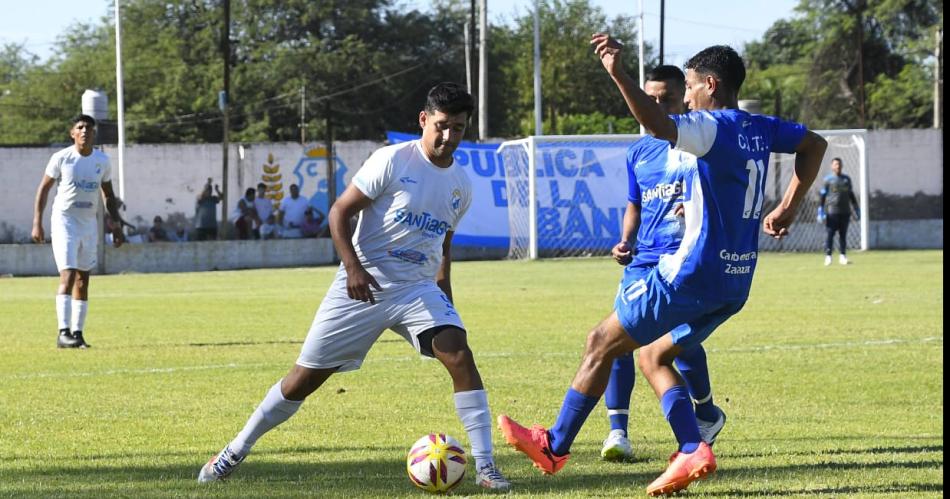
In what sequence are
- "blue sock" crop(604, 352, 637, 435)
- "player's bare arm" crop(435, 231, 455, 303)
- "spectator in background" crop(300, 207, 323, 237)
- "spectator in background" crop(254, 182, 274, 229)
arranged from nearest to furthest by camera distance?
"player's bare arm" crop(435, 231, 455, 303)
"blue sock" crop(604, 352, 637, 435)
"spectator in background" crop(254, 182, 274, 229)
"spectator in background" crop(300, 207, 323, 237)

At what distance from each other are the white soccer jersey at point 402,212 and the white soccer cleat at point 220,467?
1.01 meters

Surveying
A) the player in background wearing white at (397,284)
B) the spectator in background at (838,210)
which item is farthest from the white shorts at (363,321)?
the spectator in background at (838,210)

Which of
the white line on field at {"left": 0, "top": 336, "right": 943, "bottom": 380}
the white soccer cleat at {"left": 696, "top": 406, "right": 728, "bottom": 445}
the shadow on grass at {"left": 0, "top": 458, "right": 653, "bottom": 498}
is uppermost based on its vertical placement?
the white soccer cleat at {"left": 696, "top": 406, "right": 728, "bottom": 445}

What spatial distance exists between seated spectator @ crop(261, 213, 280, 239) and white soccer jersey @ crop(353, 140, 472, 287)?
30.6 m

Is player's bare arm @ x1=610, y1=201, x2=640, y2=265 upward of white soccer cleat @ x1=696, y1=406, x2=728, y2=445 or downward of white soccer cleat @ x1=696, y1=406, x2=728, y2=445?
upward

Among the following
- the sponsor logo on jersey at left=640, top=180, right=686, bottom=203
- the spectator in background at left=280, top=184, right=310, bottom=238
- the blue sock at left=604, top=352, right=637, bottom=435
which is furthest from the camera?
the spectator in background at left=280, top=184, right=310, bottom=238

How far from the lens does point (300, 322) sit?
16266mm

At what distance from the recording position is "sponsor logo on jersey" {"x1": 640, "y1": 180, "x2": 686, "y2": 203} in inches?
258

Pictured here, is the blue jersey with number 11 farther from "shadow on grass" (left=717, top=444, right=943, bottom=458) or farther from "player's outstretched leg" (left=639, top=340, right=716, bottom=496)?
"shadow on grass" (left=717, top=444, right=943, bottom=458)

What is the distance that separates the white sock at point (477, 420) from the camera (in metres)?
6.12

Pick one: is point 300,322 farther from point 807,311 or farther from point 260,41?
point 260,41

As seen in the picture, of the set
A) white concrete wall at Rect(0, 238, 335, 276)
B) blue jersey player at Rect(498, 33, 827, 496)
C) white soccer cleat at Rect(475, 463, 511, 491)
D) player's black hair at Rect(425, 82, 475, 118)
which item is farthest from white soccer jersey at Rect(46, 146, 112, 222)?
white concrete wall at Rect(0, 238, 335, 276)

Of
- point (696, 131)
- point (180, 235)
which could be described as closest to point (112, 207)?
point (696, 131)

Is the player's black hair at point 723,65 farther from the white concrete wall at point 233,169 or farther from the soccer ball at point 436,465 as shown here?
the white concrete wall at point 233,169
